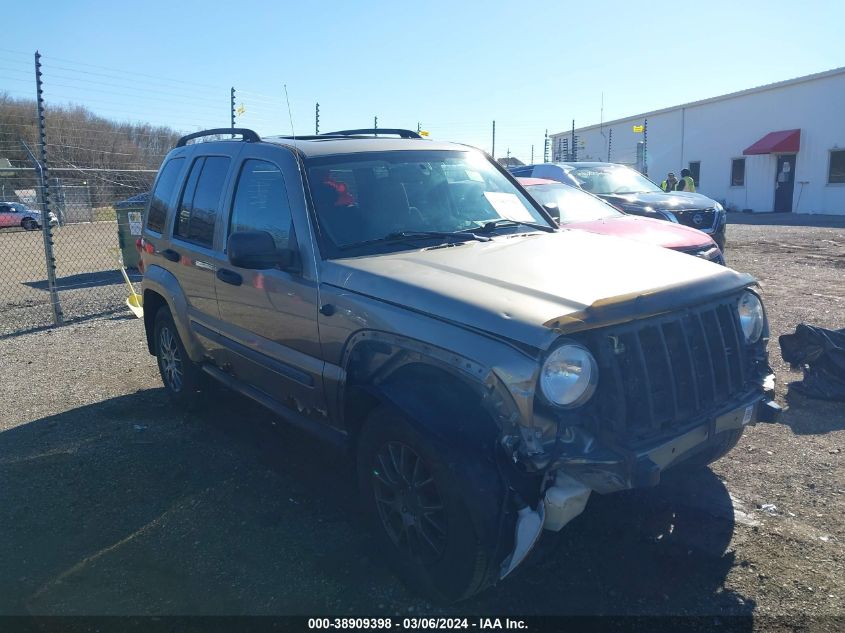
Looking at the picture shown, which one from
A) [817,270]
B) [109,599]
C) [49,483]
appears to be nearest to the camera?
[109,599]

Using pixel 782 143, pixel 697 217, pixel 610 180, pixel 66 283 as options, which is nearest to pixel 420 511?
pixel 697 217

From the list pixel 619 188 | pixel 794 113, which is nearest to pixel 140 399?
pixel 619 188

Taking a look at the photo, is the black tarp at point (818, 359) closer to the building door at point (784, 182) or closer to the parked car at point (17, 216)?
the building door at point (784, 182)

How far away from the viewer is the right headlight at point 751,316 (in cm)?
357

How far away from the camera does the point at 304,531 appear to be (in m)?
3.85

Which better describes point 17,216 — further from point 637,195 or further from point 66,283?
point 637,195

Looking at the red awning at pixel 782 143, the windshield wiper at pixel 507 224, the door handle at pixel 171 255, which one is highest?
the red awning at pixel 782 143

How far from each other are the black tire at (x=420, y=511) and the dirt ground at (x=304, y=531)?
0.63 ft

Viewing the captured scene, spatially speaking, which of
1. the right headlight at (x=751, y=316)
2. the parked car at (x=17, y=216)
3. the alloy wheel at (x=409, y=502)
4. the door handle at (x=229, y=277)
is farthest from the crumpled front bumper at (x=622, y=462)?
the parked car at (x=17, y=216)

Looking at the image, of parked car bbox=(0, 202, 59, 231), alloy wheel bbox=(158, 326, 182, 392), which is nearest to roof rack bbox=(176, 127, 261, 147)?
alloy wheel bbox=(158, 326, 182, 392)

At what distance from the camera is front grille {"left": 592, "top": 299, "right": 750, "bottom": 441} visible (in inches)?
113

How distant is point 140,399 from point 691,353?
16.0ft

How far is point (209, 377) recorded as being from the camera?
18.3 ft

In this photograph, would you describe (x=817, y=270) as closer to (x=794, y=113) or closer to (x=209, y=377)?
(x=209, y=377)
